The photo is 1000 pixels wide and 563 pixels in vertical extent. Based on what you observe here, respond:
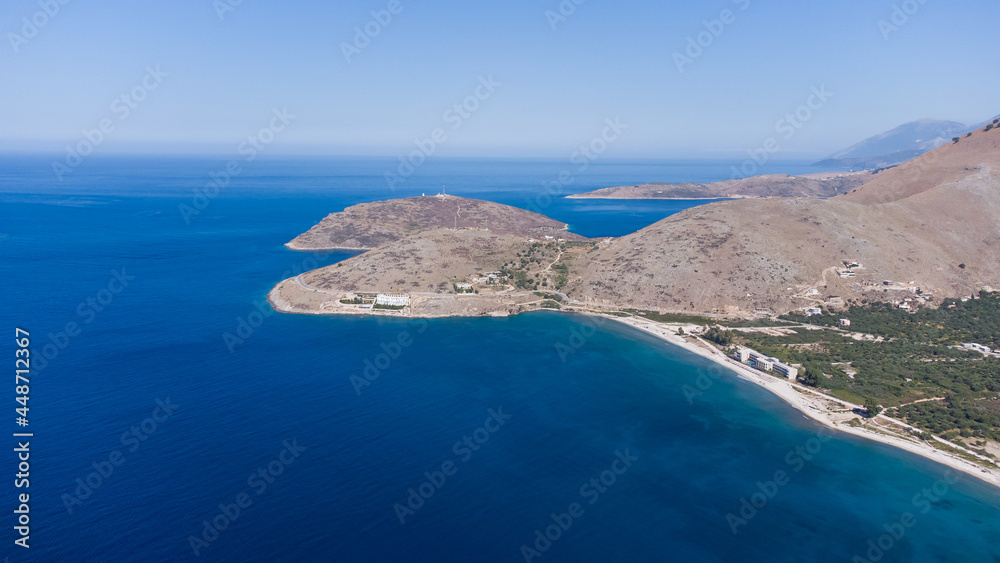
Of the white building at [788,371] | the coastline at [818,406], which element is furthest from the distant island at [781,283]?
the coastline at [818,406]

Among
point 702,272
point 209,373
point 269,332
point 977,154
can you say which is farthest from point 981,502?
point 977,154

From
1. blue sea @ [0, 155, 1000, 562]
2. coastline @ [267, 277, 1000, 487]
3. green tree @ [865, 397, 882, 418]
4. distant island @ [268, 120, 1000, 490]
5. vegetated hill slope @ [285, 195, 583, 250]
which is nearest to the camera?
blue sea @ [0, 155, 1000, 562]

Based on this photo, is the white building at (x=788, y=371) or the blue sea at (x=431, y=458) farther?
the white building at (x=788, y=371)

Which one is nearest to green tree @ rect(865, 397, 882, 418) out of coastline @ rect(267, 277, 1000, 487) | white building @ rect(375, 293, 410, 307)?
coastline @ rect(267, 277, 1000, 487)

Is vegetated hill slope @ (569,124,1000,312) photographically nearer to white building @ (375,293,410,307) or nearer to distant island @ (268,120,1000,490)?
distant island @ (268,120,1000,490)

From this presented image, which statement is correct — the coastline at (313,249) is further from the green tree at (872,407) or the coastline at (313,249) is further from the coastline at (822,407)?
the green tree at (872,407)

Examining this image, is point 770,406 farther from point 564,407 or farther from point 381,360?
point 381,360
